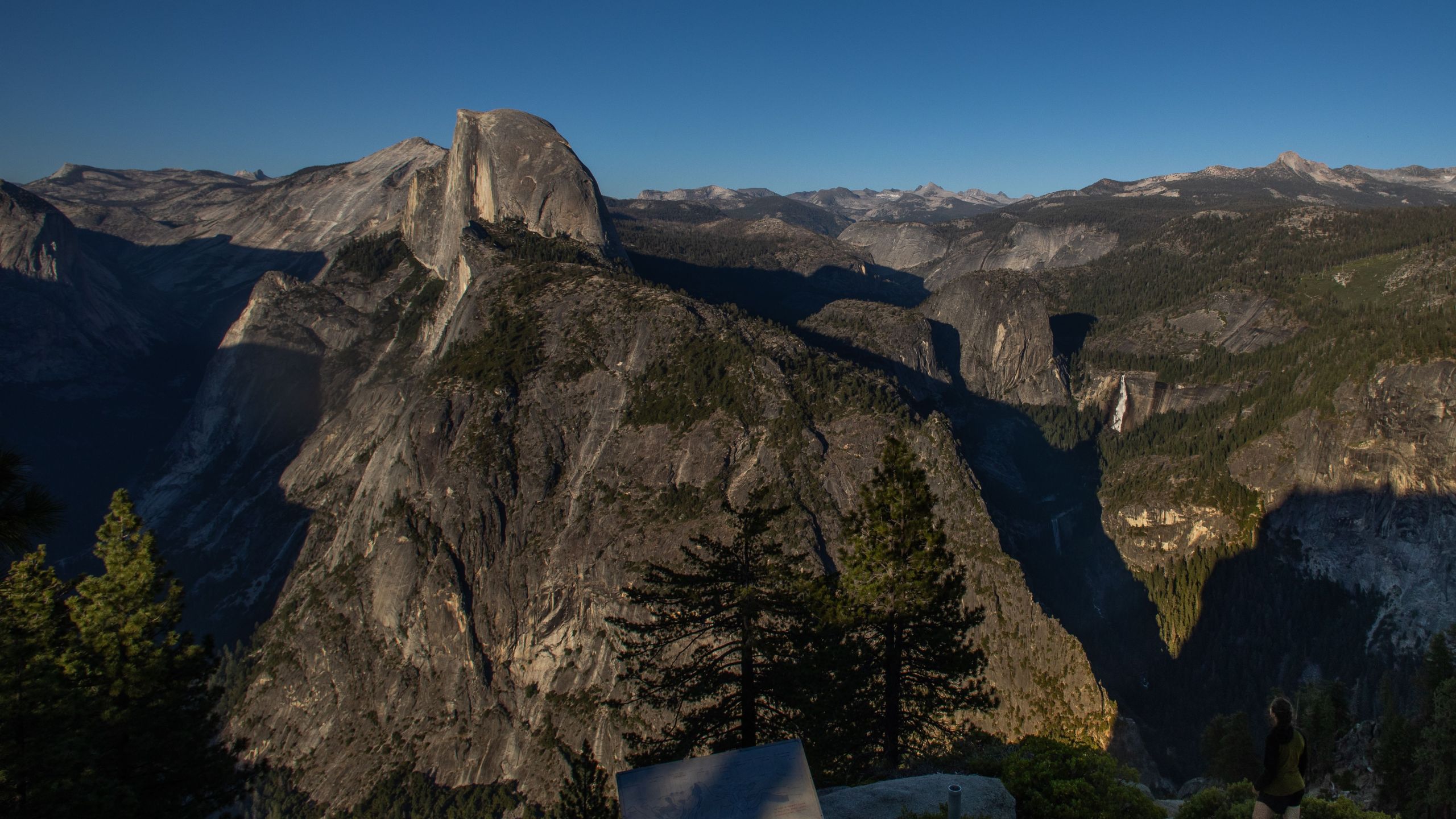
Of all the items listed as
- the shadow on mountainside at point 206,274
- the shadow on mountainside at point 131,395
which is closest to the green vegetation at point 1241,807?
the shadow on mountainside at point 131,395

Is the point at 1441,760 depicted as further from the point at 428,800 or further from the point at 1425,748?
the point at 428,800

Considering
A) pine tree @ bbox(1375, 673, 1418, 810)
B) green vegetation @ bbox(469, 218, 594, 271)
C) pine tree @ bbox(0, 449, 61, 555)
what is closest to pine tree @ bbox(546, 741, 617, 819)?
pine tree @ bbox(0, 449, 61, 555)

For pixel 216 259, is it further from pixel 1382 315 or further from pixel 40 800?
pixel 1382 315

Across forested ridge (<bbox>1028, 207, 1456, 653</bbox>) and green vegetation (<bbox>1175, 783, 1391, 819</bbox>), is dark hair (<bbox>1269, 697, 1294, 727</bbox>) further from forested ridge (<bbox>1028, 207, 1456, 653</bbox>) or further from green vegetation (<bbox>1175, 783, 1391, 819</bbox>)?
forested ridge (<bbox>1028, 207, 1456, 653</bbox>)

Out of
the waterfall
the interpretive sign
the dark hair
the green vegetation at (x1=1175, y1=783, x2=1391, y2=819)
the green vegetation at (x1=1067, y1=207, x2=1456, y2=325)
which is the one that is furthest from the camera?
the green vegetation at (x1=1067, y1=207, x2=1456, y2=325)

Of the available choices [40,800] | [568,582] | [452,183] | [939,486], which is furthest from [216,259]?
[40,800]

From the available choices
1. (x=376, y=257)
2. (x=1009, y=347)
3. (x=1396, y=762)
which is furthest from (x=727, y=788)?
(x=376, y=257)
